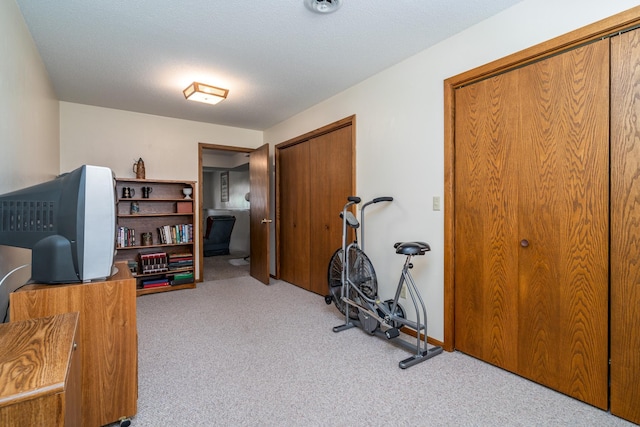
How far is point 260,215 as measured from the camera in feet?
14.9

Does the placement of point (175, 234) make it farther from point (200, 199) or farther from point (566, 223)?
point (566, 223)

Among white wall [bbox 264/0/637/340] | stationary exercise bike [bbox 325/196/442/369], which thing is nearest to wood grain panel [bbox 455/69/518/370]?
white wall [bbox 264/0/637/340]

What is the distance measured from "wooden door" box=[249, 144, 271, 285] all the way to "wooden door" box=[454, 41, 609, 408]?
106 inches

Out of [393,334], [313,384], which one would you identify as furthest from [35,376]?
[393,334]

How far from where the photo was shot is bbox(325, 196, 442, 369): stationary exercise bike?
233cm

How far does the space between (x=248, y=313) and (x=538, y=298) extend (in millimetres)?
2497

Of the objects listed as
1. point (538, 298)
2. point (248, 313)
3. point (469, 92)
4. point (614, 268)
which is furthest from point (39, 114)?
point (614, 268)

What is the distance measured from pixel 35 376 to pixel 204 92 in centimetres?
286

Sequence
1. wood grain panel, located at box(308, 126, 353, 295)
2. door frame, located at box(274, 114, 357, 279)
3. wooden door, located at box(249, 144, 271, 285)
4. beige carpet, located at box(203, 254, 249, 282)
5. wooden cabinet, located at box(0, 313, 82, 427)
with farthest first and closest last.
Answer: beige carpet, located at box(203, 254, 249, 282), wooden door, located at box(249, 144, 271, 285), wood grain panel, located at box(308, 126, 353, 295), door frame, located at box(274, 114, 357, 279), wooden cabinet, located at box(0, 313, 82, 427)

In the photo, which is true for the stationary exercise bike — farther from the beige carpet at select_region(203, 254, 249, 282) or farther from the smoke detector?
the beige carpet at select_region(203, 254, 249, 282)

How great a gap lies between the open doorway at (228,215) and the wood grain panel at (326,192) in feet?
7.52

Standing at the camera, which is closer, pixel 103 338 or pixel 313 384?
pixel 103 338

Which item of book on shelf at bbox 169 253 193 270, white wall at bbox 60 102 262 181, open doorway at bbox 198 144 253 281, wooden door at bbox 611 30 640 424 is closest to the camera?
wooden door at bbox 611 30 640 424

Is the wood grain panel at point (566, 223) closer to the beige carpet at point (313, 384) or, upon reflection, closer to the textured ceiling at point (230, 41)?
the beige carpet at point (313, 384)
